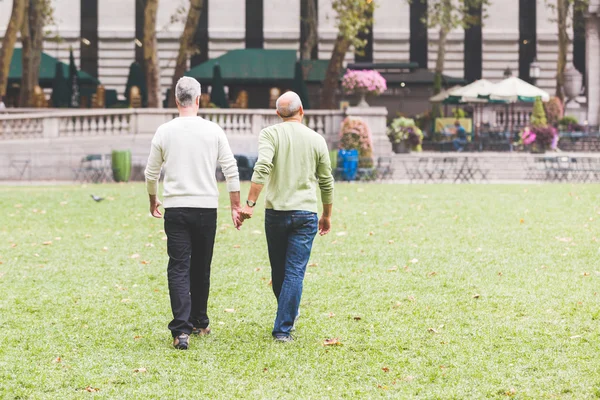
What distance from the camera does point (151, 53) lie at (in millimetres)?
32469

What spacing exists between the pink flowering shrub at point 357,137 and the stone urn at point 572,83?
16566 mm

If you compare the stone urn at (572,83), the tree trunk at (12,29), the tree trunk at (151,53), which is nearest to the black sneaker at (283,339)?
the tree trunk at (151,53)

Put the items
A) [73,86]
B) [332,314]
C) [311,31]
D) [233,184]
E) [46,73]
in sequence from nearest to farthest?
[233,184] < [332,314] < [73,86] < [46,73] < [311,31]

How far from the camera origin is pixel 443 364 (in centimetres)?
762

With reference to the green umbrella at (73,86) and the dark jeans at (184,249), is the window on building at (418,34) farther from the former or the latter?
the dark jeans at (184,249)

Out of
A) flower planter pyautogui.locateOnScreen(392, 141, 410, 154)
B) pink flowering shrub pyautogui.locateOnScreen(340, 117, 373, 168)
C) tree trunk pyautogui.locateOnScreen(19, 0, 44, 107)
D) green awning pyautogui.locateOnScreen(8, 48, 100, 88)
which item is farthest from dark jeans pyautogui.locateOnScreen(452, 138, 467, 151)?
tree trunk pyautogui.locateOnScreen(19, 0, 44, 107)

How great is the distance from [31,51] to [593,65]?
80.5ft

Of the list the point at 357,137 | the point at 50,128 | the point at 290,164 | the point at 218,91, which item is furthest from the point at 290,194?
the point at 218,91

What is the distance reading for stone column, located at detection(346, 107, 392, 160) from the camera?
110 feet

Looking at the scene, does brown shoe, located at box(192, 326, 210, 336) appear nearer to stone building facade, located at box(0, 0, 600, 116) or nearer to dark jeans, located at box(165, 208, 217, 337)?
dark jeans, located at box(165, 208, 217, 337)

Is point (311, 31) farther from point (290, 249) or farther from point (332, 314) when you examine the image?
point (290, 249)

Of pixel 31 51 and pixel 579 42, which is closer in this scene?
pixel 31 51

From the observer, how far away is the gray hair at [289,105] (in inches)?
328

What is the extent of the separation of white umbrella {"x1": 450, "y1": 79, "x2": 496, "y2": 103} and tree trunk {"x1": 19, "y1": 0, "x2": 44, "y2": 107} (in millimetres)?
14938
